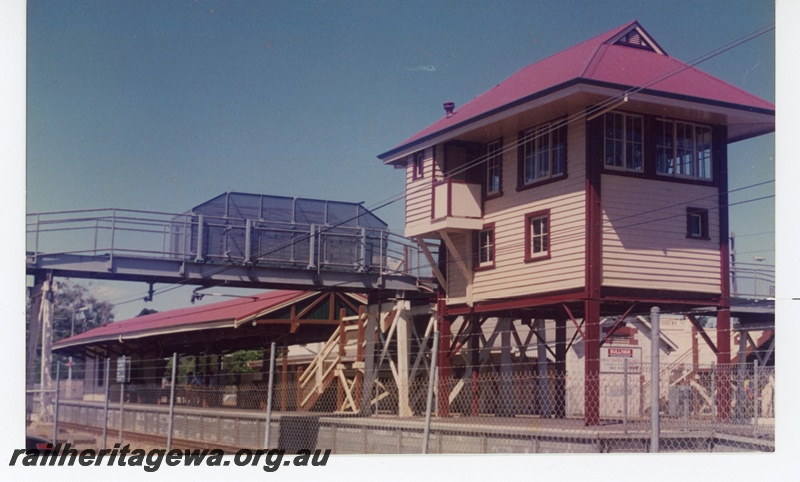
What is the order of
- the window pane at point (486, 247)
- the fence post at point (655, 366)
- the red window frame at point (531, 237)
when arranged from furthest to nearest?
the window pane at point (486, 247) → the red window frame at point (531, 237) → the fence post at point (655, 366)

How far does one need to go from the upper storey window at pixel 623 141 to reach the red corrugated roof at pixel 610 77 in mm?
1088

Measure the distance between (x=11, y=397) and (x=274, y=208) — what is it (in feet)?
59.9

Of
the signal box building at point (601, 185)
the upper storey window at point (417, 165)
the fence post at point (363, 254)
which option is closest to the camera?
the signal box building at point (601, 185)

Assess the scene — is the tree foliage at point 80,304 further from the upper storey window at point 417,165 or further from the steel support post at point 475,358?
the steel support post at point 475,358

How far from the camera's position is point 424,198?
2806 cm

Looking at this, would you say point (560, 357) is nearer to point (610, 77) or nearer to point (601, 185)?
point (601, 185)

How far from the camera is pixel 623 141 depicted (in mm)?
23703

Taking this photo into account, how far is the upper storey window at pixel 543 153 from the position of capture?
24.2 m

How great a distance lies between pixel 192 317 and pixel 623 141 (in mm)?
21284

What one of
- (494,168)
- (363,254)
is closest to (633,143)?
(494,168)

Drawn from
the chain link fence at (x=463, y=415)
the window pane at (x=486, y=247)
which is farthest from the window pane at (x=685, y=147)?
the window pane at (x=486, y=247)

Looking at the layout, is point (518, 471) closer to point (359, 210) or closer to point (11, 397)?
point (11, 397)

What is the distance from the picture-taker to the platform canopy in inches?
1367
